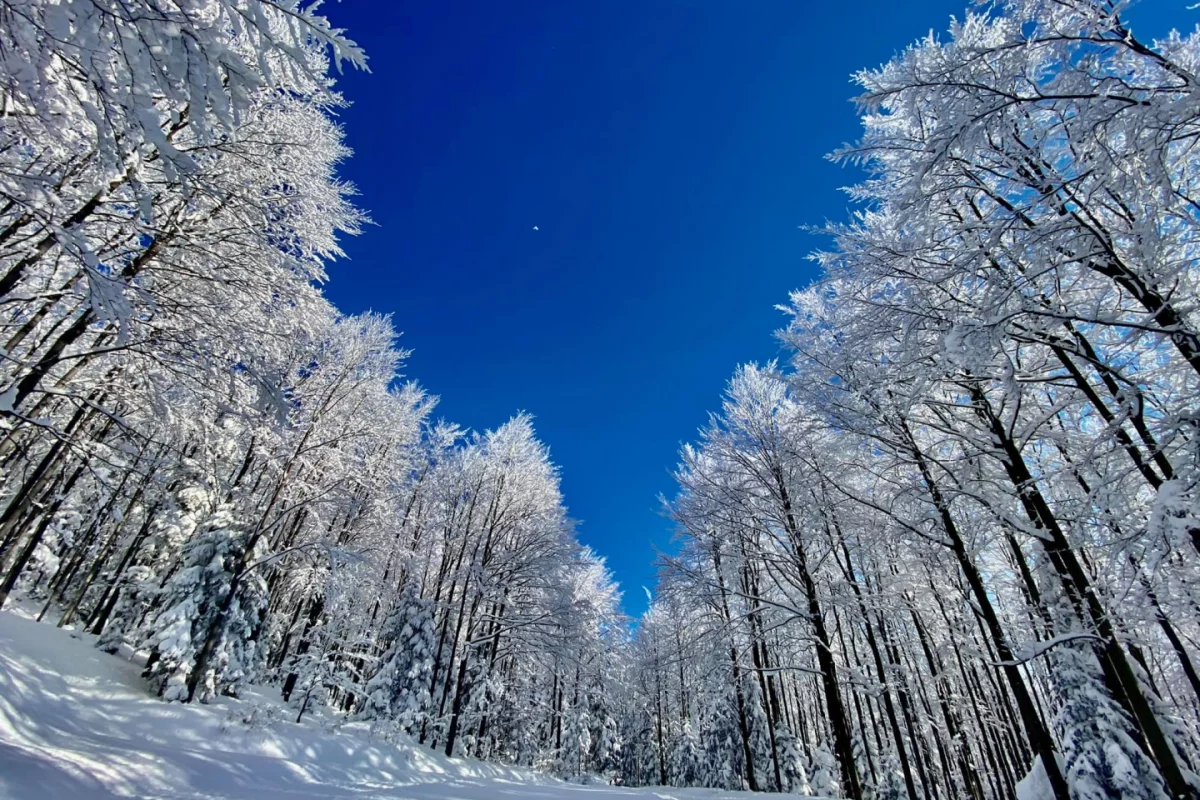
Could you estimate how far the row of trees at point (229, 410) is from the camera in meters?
2.84

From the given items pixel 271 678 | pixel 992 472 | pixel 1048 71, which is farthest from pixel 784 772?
pixel 1048 71

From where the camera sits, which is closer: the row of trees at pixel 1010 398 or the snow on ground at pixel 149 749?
the row of trees at pixel 1010 398

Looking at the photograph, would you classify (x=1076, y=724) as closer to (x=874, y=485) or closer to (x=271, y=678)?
(x=874, y=485)

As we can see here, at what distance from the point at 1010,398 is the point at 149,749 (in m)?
11.0

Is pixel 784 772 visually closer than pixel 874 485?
No

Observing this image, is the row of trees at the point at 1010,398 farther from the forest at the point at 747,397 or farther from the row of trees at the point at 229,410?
the row of trees at the point at 229,410

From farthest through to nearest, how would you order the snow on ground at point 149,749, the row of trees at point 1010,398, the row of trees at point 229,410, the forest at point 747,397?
the snow on ground at point 149,749, the row of trees at point 1010,398, the forest at point 747,397, the row of trees at point 229,410

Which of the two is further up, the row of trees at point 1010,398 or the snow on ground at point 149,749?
the row of trees at point 1010,398

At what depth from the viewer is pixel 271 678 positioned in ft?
63.2

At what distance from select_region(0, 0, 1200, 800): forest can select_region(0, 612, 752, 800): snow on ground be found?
4.10ft

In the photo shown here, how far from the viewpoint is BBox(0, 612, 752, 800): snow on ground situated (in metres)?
5.03

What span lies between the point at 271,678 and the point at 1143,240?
26.3 m

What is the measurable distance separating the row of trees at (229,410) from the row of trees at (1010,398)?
16.8ft

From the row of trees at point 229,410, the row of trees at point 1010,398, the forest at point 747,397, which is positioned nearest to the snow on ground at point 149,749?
the row of trees at point 229,410
